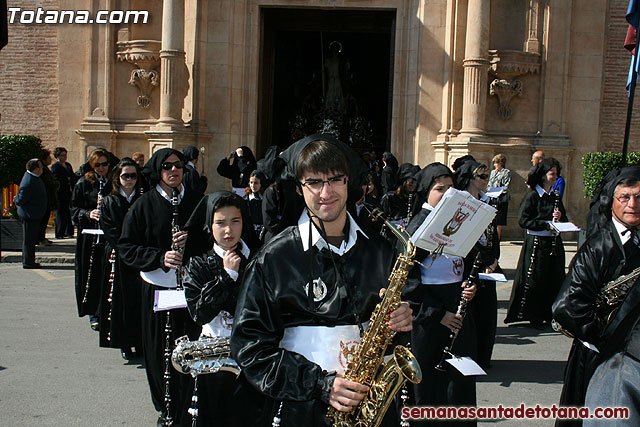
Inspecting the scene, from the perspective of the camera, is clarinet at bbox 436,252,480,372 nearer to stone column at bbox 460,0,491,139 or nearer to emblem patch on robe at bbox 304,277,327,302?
emblem patch on robe at bbox 304,277,327,302

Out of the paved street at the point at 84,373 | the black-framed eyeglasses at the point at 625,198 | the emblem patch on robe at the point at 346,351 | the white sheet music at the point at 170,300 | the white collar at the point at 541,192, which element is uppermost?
the black-framed eyeglasses at the point at 625,198

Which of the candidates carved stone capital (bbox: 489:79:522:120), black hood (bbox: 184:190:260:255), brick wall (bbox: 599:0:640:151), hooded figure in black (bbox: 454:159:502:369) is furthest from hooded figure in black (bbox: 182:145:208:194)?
brick wall (bbox: 599:0:640:151)

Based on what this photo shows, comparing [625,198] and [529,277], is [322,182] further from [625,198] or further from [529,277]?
[529,277]

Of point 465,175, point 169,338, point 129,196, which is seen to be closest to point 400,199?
point 465,175

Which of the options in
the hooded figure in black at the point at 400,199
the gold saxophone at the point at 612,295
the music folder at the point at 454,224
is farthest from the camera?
the hooded figure in black at the point at 400,199

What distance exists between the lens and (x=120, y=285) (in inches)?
301

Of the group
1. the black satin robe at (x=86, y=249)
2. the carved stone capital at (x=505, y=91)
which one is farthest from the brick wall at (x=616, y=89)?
the black satin robe at (x=86, y=249)

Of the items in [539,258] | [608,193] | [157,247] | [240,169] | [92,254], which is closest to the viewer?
[608,193]

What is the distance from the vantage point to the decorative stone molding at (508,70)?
16.9 meters

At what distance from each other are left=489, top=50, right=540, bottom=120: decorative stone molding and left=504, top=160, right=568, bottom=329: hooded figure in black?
6.93 meters

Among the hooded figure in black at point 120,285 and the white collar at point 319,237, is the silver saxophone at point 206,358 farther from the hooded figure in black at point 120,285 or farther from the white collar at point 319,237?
the hooded figure in black at point 120,285

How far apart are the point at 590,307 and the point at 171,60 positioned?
14053mm

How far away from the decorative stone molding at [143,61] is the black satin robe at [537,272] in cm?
1044

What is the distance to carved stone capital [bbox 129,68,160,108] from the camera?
17.7 m
